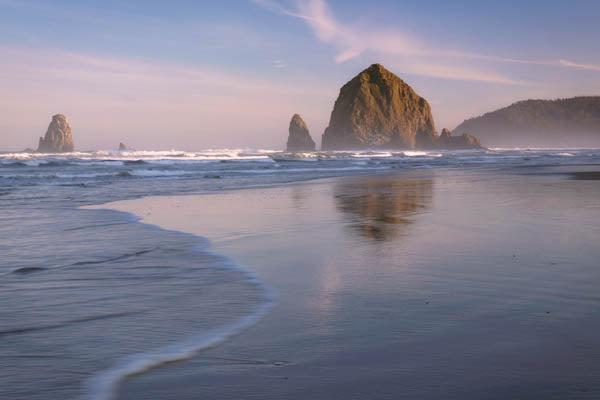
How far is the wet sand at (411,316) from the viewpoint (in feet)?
6.64

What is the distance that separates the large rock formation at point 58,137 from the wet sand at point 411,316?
127 meters

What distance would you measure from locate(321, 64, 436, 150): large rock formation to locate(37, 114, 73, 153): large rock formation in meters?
74.9

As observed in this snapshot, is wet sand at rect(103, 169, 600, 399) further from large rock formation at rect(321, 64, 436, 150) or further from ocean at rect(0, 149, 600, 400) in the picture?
large rock formation at rect(321, 64, 436, 150)

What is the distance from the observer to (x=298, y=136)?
160750mm

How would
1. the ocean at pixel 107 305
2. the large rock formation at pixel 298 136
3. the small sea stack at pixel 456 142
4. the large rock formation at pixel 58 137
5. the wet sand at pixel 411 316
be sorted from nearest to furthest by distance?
the wet sand at pixel 411 316 < the ocean at pixel 107 305 < the large rock formation at pixel 58 137 < the small sea stack at pixel 456 142 < the large rock formation at pixel 298 136

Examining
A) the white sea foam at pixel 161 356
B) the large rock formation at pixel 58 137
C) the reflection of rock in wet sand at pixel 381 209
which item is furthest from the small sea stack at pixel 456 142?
the white sea foam at pixel 161 356

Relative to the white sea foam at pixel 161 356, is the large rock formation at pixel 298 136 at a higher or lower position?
higher

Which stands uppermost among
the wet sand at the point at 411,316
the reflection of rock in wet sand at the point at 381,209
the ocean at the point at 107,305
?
the reflection of rock in wet sand at the point at 381,209

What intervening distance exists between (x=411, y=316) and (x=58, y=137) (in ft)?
437

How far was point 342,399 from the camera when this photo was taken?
1902 millimetres

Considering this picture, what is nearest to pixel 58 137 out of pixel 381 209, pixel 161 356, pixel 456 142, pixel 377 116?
pixel 377 116

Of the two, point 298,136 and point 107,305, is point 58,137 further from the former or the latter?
point 107,305

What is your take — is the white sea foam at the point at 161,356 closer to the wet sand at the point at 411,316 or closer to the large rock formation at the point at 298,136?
the wet sand at the point at 411,316

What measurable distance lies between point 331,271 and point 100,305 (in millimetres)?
1839
